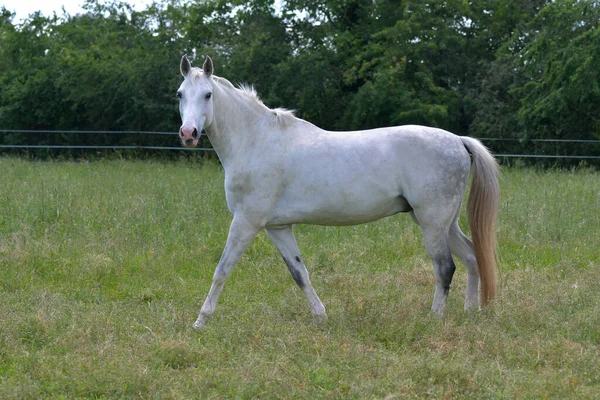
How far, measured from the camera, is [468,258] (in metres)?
5.80

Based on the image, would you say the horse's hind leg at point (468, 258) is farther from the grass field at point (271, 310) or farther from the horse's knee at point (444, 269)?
the horse's knee at point (444, 269)

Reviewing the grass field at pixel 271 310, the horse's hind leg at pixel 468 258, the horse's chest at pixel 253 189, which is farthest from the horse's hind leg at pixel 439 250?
the horse's chest at pixel 253 189

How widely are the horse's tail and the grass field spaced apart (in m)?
0.27

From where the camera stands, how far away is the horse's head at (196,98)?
514cm

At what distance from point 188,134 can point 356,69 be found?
16349mm

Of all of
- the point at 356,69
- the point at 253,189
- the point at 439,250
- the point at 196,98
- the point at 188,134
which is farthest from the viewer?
the point at 356,69

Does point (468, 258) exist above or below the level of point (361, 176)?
below

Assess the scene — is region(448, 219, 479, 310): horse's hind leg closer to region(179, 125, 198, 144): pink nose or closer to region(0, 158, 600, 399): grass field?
region(0, 158, 600, 399): grass field

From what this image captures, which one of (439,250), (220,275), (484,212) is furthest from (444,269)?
(220,275)

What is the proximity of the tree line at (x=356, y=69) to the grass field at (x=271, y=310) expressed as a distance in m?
9.94

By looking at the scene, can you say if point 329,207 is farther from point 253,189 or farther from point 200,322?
point 200,322

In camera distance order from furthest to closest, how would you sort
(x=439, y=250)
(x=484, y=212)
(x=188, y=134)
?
(x=484, y=212)
(x=439, y=250)
(x=188, y=134)

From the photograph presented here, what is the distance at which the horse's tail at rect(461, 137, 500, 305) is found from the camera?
563cm

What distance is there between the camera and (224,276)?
5371 mm
